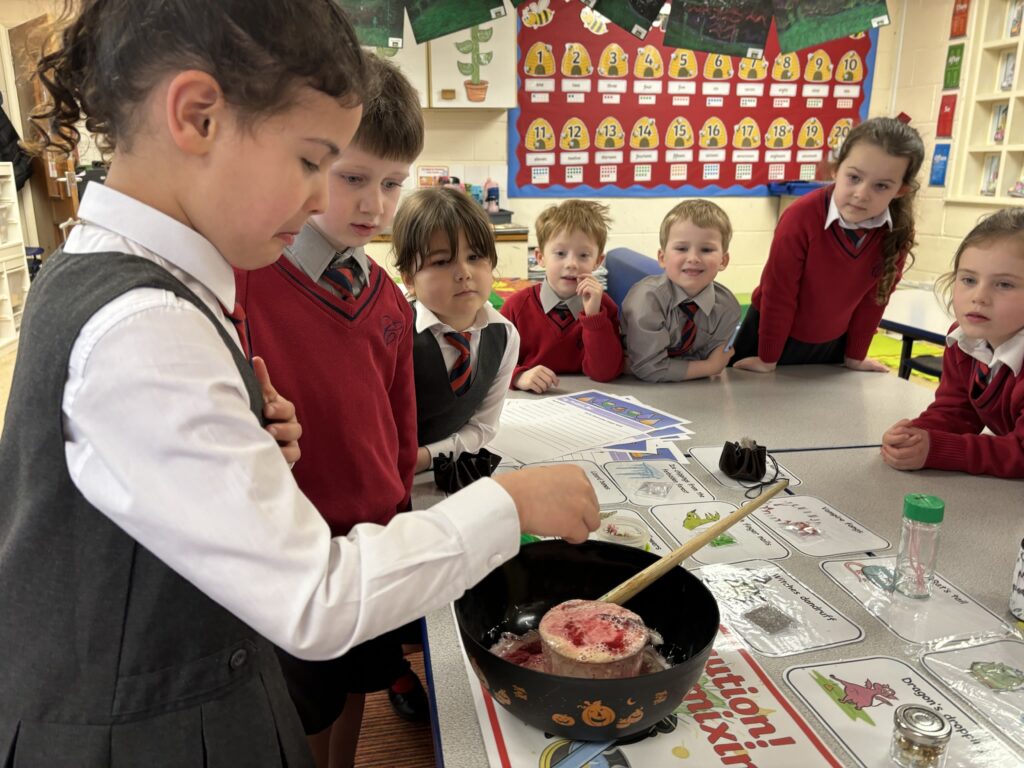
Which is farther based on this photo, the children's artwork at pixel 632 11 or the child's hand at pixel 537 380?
the children's artwork at pixel 632 11

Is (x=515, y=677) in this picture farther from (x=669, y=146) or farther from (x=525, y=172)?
(x=669, y=146)

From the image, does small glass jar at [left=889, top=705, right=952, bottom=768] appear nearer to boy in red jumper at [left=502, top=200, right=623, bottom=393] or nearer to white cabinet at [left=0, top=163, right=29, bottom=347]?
boy in red jumper at [left=502, top=200, right=623, bottom=393]

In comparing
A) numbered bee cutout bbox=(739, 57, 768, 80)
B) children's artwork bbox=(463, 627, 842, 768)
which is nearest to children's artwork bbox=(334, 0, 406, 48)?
children's artwork bbox=(463, 627, 842, 768)

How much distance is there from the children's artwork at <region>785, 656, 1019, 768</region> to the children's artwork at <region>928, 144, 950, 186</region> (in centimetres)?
489

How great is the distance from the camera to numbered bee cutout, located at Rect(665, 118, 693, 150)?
485cm

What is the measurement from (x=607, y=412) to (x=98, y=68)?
51.4 inches

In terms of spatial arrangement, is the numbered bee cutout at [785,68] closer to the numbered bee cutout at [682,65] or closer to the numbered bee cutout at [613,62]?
the numbered bee cutout at [682,65]

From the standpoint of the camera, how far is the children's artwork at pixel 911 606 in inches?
36.2

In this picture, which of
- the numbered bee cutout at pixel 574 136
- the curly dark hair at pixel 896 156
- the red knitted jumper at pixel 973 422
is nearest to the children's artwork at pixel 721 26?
the curly dark hair at pixel 896 156

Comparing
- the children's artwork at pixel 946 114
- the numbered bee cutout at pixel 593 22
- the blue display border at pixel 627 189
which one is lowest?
the blue display border at pixel 627 189

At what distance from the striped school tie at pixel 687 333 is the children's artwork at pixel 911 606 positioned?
106cm

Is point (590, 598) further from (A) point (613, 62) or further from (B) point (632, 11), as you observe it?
(A) point (613, 62)

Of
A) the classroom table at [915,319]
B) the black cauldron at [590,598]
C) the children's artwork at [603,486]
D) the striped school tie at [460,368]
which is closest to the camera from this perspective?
the black cauldron at [590,598]

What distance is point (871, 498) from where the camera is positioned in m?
1.30
